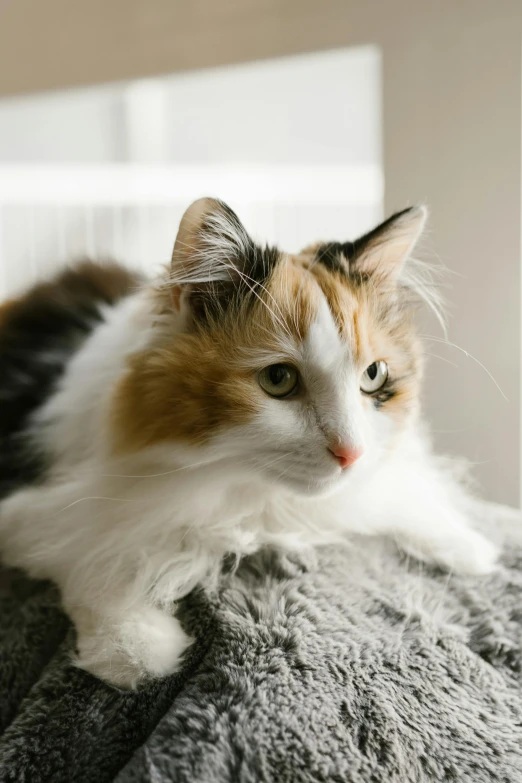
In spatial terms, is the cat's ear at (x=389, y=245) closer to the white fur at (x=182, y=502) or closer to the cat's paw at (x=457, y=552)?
the white fur at (x=182, y=502)

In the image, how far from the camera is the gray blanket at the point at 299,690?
2.75ft

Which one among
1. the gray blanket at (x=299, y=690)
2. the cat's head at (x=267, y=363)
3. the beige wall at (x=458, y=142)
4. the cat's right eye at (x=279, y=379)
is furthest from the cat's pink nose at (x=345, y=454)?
the beige wall at (x=458, y=142)

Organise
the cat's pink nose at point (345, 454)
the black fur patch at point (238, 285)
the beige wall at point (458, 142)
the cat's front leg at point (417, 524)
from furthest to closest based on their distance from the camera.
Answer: the beige wall at point (458, 142) < the cat's front leg at point (417, 524) < the black fur patch at point (238, 285) < the cat's pink nose at point (345, 454)

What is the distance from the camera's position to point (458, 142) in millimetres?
1542

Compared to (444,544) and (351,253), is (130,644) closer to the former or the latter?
(444,544)

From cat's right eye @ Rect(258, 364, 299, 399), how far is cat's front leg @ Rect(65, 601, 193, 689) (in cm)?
38

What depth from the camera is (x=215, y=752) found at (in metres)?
0.82

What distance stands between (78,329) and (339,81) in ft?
3.07

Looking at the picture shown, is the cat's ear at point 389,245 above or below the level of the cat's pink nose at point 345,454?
above

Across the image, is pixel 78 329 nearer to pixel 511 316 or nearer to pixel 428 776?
pixel 511 316

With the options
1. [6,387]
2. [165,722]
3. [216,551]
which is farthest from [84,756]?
[6,387]

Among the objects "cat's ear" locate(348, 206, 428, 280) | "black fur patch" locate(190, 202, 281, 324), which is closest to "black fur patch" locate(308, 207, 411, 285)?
"cat's ear" locate(348, 206, 428, 280)

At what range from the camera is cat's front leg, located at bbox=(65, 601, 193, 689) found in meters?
0.97

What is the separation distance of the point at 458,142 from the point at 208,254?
82 cm
